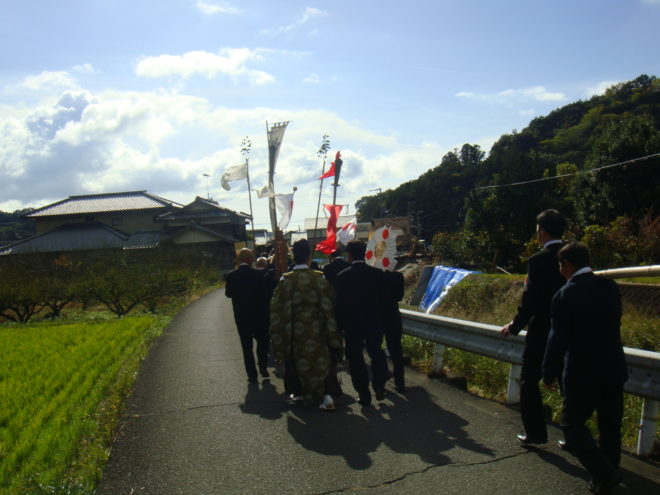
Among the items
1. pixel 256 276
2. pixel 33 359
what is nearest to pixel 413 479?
pixel 256 276

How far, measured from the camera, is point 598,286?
4.14 m

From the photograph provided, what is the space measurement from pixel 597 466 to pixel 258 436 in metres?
2.97

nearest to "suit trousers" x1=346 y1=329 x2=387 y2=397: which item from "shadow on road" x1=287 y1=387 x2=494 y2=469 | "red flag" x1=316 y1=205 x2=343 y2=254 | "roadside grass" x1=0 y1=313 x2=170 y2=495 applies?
"shadow on road" x1=287 y1=387 x2=494 y2=469

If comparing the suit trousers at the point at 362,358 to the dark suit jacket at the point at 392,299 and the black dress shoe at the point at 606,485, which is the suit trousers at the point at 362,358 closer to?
the dark suit jacket at the point at 392,299

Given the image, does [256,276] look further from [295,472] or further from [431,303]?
[431,303]

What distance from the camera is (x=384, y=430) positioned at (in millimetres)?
5734

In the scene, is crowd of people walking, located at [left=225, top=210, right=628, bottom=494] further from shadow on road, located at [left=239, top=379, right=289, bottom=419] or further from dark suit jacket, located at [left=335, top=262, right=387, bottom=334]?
shadow on road, located at [left=239, top=379, right=289, bottom=419]

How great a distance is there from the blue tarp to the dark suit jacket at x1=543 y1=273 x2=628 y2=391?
1254cm

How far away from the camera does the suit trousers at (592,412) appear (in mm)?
4070

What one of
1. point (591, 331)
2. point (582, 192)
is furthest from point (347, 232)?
point (582, 192)

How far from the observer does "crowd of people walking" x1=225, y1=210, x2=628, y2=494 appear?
4.12 metres

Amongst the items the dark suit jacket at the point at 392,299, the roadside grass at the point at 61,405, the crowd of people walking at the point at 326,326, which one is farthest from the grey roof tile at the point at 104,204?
the crowd of people walking at the point at 326,326

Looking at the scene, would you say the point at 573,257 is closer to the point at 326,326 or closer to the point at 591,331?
the point at 591,331

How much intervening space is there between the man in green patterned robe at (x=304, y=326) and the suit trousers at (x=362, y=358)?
0.47ft
